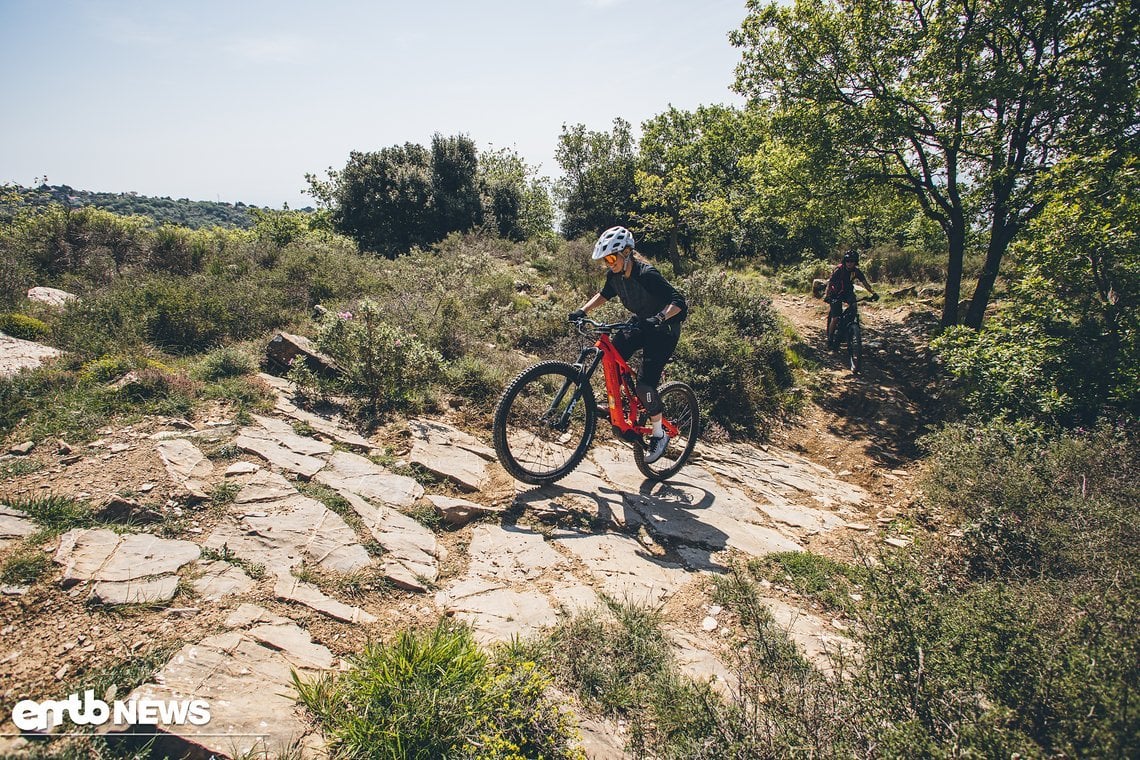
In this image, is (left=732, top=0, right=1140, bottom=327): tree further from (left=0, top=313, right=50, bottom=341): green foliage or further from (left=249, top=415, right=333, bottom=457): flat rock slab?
(left=0, top=313, right=50, bottom=341): green foliage

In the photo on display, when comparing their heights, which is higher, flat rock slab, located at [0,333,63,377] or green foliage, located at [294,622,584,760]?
flat rock slab, located at [0,333,63,377]

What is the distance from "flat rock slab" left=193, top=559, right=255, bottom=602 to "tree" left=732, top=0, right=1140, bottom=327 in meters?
14.0

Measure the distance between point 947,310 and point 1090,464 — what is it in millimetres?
9731

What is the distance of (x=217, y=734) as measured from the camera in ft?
8.00

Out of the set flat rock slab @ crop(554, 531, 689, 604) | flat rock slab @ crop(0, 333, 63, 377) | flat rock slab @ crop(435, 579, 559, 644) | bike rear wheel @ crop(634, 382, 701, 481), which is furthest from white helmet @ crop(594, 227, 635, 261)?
flat rock slab @ crop(0, 333, 63, 377)

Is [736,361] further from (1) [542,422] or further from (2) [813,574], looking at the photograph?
(2) [813,574]

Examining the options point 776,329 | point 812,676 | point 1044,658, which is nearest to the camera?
point 1044,658

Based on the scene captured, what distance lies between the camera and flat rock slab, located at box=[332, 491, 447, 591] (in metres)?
4.01

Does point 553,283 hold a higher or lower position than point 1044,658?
higher

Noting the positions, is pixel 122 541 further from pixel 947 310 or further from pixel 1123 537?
pixel 947 310

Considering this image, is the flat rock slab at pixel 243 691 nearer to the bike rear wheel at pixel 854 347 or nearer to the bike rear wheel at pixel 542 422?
the bike rear wheel at pixel 542 422

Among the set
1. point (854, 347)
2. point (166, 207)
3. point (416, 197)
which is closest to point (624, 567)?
point (854, 347)

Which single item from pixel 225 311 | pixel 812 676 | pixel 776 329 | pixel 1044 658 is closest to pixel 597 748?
pixel 812 676

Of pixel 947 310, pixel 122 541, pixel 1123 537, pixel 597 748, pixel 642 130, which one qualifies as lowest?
pixel 597 748
